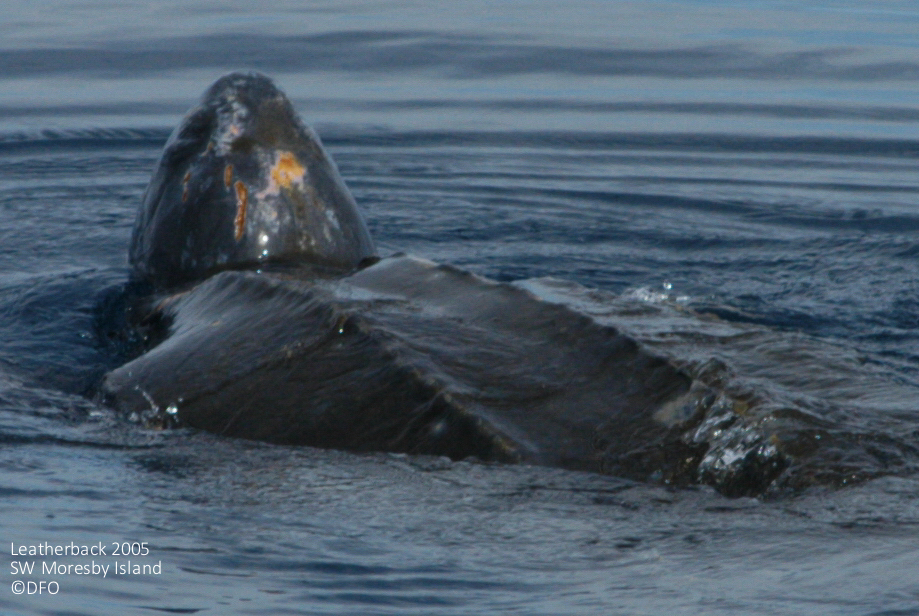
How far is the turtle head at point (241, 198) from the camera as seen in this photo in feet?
19.9

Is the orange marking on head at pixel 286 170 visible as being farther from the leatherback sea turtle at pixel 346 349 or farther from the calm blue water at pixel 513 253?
the calm blue water at pixel 513 253

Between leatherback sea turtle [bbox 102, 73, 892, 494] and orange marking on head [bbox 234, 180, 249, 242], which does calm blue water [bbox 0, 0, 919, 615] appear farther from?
orange marking on head [bbox 234, 180, 249, 242]

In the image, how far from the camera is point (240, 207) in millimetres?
6059

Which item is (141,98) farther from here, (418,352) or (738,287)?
(418,352)

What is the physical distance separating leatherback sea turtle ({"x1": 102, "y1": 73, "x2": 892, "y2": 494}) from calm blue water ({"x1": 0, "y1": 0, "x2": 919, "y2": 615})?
12cm

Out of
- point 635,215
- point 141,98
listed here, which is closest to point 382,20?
point 141,98

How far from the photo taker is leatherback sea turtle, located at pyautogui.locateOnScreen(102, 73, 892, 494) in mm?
3943

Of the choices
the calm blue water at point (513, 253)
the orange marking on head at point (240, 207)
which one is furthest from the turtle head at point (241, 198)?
the calm blue water at point (513, 253)

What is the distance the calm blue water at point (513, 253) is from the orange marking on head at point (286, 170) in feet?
3.25

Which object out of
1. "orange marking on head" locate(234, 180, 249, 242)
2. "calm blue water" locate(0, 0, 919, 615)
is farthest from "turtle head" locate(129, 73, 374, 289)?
"calm blue water" locate(0, 0, 919, 615)

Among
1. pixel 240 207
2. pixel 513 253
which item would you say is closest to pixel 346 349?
pixel 240 207

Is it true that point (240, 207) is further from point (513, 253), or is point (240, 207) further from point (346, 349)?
point (513, 253)

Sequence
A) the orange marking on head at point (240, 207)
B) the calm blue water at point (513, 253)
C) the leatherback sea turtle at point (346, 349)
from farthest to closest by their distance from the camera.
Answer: the orange marking on head at point (240, 207) < the leatherback sea turtle at point (346, 349) < the calm blue water at point (513, 253)

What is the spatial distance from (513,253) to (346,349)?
3163 mm
